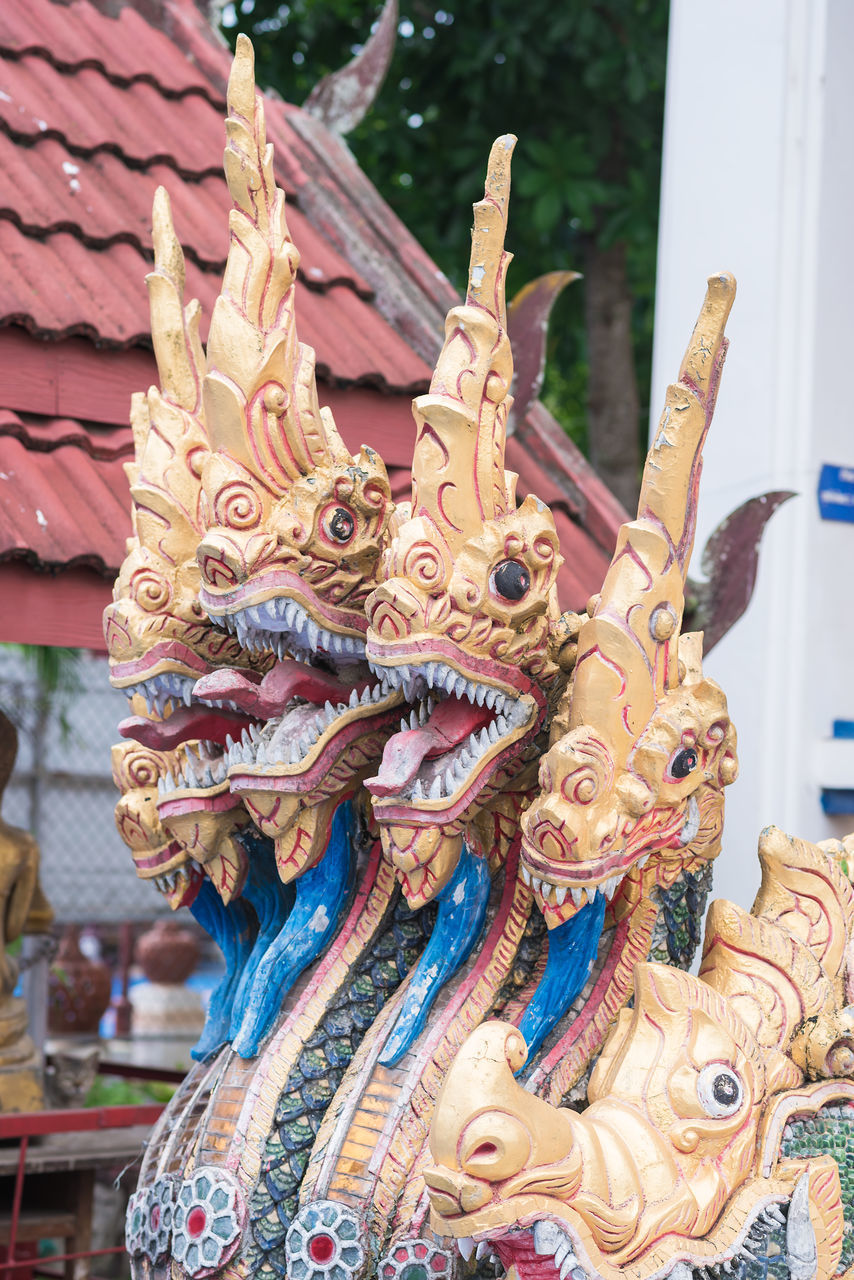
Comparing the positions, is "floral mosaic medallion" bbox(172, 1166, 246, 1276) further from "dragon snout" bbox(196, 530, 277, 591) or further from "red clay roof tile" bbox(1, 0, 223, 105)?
"red clay roof tile" bbox(1, 0, 223, 105)

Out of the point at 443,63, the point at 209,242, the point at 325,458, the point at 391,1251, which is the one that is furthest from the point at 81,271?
the point at 443,63

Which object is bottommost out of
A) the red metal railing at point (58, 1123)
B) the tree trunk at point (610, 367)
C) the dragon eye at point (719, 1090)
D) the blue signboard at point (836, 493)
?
the red metal railing at point (58, 1123)

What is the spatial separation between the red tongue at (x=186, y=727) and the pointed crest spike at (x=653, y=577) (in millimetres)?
616

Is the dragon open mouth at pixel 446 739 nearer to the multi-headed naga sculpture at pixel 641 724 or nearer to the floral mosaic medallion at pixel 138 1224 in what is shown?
the multi-headed naga sculpture at pixel 641 724

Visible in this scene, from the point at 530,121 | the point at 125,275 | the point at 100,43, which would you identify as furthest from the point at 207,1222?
the point at 530,121

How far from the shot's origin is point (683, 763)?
199 centimetres

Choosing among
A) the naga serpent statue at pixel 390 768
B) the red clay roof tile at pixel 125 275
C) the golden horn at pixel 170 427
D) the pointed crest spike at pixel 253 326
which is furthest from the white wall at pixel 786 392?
the pointed crest spike at pixel 253 326

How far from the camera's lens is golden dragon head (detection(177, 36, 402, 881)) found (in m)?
2.11

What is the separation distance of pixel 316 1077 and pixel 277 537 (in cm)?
79

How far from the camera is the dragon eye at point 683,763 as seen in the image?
1.98m

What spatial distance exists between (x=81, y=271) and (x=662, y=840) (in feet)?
8.79

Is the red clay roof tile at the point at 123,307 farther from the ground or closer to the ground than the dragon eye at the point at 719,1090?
farther from the ground

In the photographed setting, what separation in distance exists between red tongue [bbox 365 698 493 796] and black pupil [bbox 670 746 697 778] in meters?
0.27

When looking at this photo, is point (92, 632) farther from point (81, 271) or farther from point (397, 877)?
point (397, 877)
